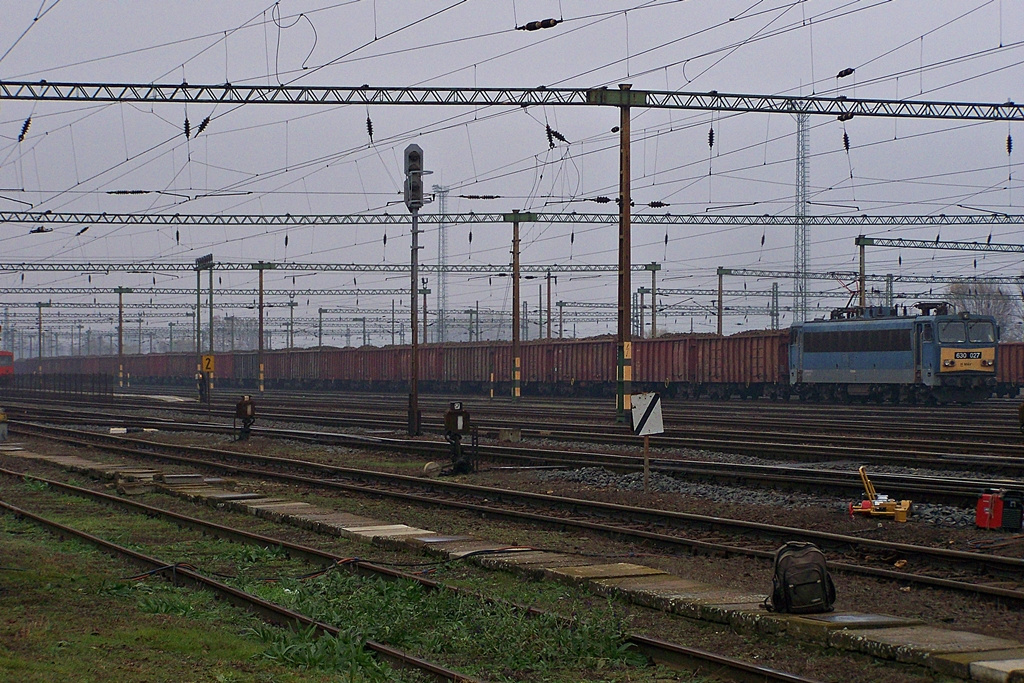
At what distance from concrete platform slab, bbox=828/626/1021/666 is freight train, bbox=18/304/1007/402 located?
3101cm

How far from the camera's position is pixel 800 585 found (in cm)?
818

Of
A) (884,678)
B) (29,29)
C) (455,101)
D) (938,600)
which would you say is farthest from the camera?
(455,101)

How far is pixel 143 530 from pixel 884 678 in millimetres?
9794

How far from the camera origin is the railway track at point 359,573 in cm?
699

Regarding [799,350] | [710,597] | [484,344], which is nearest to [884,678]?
[710,597]

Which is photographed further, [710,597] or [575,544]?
[575,544]

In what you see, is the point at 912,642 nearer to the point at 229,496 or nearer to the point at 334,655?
the point at 334,655

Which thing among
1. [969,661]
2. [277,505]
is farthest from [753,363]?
[969,661]

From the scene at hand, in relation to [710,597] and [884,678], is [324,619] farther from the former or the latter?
[884,678]

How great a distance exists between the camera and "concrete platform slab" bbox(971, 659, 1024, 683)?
645 cm

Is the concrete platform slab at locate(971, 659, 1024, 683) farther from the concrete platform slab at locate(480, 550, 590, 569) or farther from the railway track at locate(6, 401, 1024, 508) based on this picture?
the railway track at locate(6, 401, 1024, 508)

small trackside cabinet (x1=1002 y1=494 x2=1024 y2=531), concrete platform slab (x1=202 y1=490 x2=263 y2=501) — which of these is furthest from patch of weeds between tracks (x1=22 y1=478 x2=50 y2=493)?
small trackside cabinet (x1=1002 y1=494 x2=1024 y2=531)

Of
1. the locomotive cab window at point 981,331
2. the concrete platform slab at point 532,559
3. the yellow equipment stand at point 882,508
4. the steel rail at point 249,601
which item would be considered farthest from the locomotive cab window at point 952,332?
the steel rail at point 249,601

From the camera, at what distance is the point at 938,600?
9.23 m
